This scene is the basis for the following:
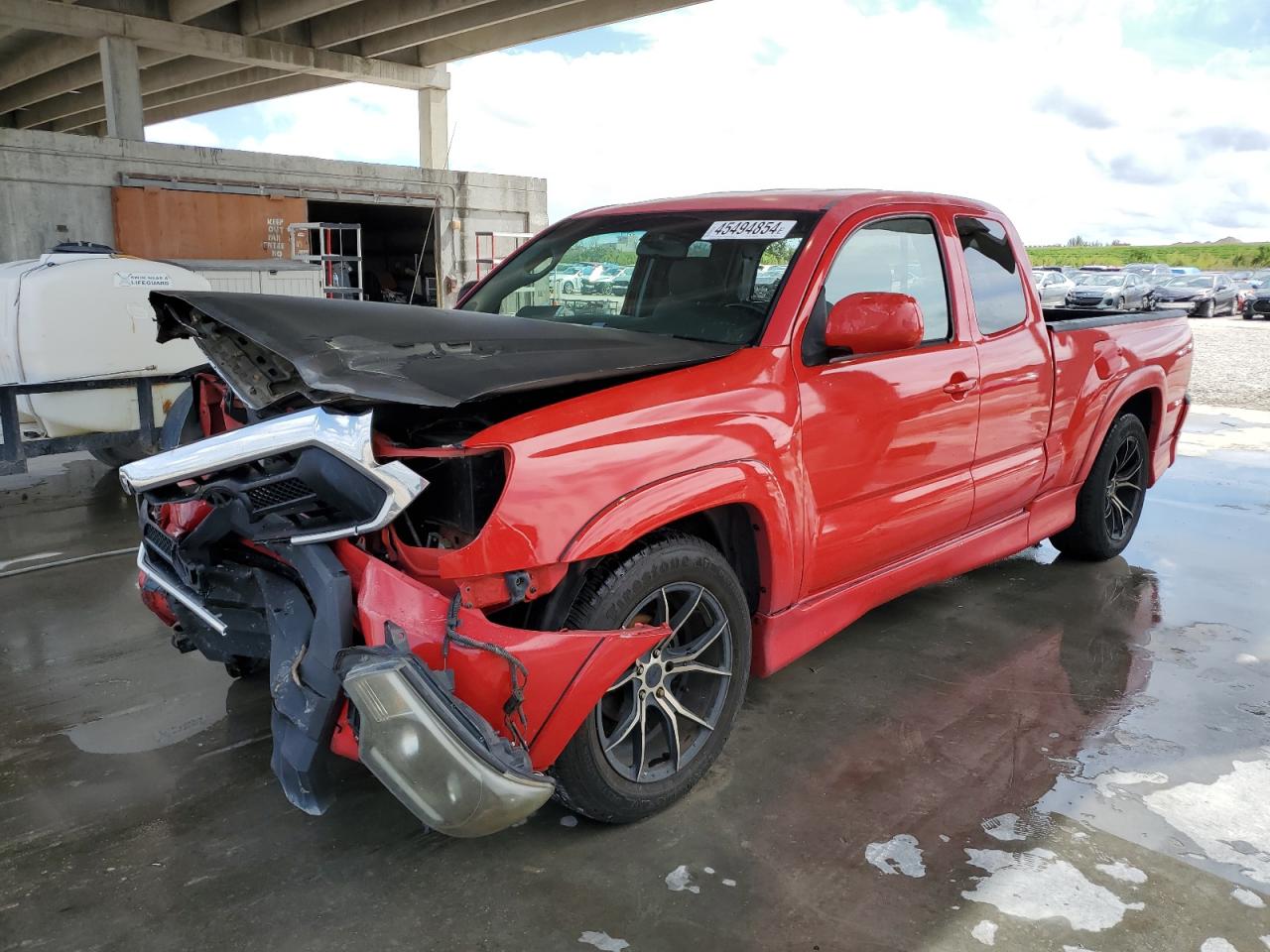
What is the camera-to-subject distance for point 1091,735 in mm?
3479

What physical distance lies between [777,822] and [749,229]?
200 centimetres

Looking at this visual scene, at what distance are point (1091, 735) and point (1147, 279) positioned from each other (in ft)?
102

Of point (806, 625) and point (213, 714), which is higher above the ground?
point (806, 625)

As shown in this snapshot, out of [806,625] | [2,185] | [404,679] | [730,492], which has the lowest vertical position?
[806,625]

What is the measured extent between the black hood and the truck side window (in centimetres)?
60

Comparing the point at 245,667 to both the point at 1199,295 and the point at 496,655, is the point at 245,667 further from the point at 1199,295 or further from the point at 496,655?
the point at 1199,295

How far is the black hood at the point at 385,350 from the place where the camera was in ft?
7.81

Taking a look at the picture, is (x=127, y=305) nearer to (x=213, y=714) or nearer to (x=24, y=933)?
(x=213, y=714)

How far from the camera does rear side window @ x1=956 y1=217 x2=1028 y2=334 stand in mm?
4070

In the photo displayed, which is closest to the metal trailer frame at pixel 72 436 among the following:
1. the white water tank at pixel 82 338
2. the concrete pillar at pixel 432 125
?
the white water tank at pixel 82 338

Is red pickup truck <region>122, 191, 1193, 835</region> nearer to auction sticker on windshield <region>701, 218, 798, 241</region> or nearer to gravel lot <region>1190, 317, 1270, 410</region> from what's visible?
auction sticker on windshield <region>701, 218, 798, 241</region>

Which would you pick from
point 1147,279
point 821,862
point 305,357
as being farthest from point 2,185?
point 1147,279

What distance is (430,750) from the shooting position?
2146mm

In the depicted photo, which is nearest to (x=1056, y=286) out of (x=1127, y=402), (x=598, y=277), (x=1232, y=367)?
(x=1232, y=367)
